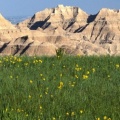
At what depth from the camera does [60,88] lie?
8.19 meters

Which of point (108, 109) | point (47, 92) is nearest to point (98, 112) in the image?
point (108, 109)

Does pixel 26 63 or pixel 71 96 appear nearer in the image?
pixel 71 96

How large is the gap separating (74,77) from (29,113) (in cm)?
301

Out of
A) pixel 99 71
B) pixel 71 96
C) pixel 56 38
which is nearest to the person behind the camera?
pixel 71 96

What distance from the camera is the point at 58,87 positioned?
8.21 metres

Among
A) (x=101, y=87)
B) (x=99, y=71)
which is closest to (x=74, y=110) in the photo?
(x=101, y=87)

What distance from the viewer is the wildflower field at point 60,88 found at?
6641mm

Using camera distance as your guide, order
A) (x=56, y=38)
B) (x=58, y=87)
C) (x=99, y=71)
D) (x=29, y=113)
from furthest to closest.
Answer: (x=56, y=38), (x=99, y=71), (x=58, y=87), (x=29, y=113)

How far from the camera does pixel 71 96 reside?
766 centimetres

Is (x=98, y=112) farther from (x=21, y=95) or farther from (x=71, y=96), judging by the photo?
(x=21, y=95)

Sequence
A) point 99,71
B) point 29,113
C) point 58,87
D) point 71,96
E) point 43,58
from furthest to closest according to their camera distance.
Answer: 1. point 43,58
2. point 99,71
3. point 58,87
4. point 71,96
5. point 29,113

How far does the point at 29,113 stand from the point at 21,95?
110 centimetres

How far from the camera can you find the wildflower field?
6641mm

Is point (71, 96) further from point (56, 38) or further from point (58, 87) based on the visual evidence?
point (56, 38)
